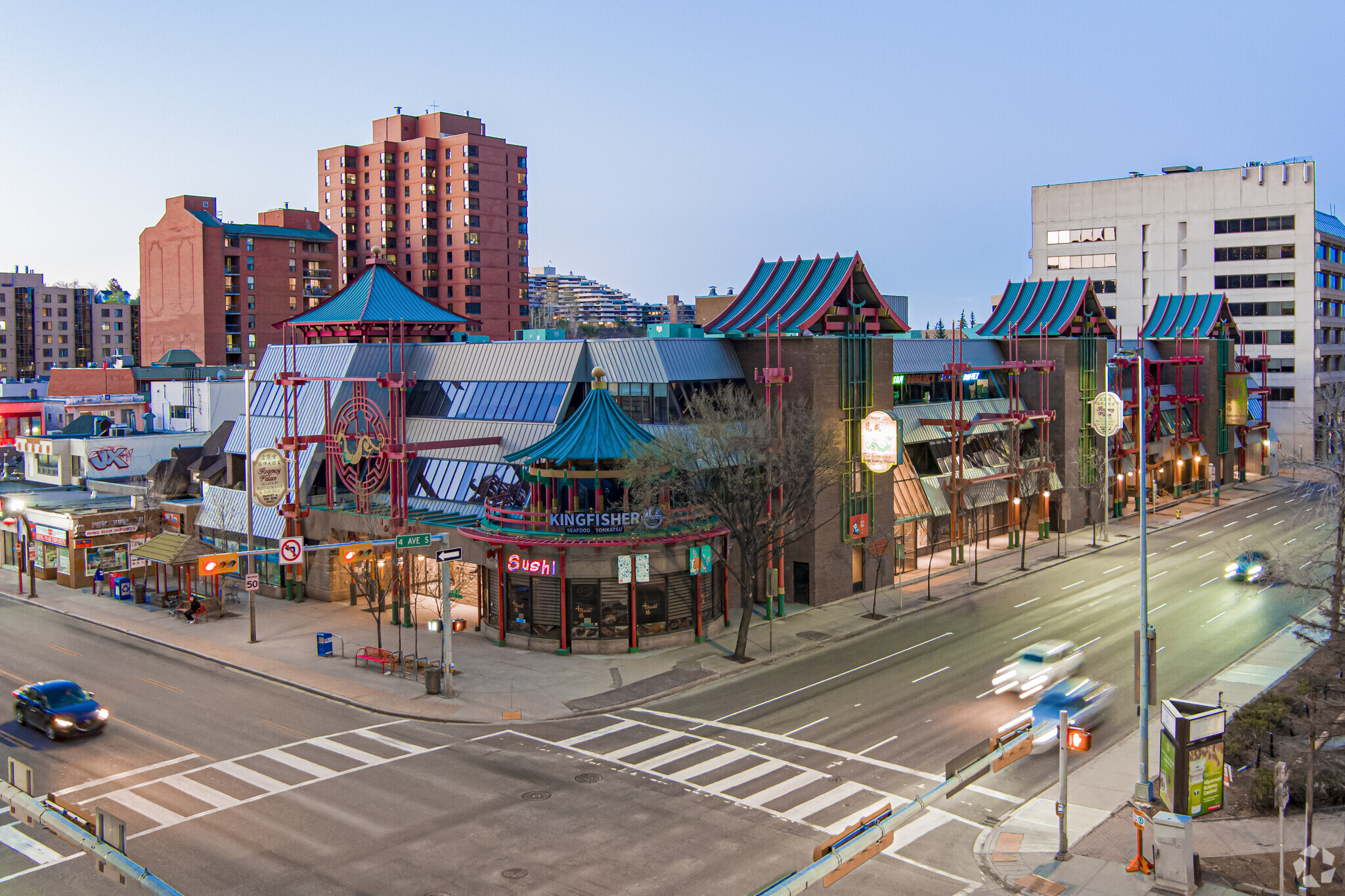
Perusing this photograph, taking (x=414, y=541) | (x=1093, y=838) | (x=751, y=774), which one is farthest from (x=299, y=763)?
(x=1093, y=838)

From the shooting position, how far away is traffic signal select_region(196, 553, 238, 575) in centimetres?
3453

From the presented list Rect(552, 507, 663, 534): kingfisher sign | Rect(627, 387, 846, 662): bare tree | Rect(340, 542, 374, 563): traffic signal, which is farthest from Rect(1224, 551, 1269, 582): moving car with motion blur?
Rect(340, 542, 374, 563): traffic signal

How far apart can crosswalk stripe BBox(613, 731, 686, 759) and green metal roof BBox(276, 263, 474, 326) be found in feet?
108

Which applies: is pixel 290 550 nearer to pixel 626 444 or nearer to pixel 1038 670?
pixel 626 444

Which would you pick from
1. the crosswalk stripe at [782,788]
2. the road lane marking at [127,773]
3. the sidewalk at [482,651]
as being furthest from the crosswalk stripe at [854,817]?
the road lane marking at [127,773]

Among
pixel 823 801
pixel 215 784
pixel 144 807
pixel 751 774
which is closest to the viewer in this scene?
pixel 823 801

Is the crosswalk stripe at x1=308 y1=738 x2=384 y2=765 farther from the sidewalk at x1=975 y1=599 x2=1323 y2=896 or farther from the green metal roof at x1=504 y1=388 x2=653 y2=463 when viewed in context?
the sidewalk at x1=975 y1=599 x2=1323 y2=896

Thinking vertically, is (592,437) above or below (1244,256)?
below

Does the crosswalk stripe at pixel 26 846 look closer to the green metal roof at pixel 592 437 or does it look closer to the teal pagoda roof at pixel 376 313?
the green metal roof at pixel 592 437

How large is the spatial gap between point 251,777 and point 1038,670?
24.9 m

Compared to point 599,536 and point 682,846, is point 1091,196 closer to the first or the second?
point 599,536

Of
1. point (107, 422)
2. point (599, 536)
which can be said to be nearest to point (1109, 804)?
point (599, 536)

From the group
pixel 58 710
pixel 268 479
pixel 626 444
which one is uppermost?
pixel 626 444

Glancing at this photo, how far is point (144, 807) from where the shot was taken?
88.1 feet
